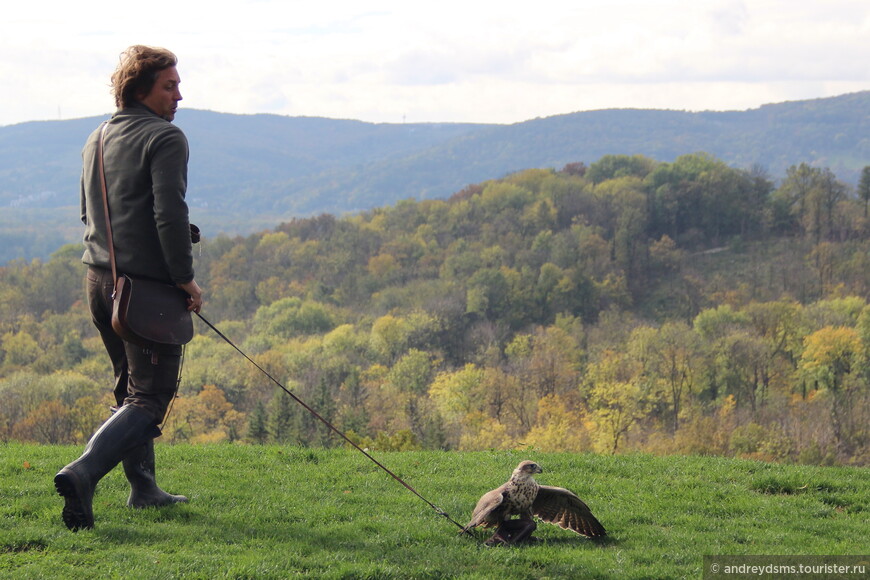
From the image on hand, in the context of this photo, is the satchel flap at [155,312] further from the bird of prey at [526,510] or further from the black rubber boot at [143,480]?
the bird of prey at [526,510]

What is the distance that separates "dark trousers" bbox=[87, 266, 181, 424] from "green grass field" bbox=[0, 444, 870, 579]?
37.0 inches

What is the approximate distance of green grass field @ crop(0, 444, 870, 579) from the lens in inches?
237

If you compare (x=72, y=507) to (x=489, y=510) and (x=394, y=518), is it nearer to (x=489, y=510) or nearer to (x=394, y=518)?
(x=394, y=518)

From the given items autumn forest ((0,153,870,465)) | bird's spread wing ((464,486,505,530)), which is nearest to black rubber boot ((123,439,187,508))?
bird's spread wing ((464,486,505,530))

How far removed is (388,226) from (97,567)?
12578 cm

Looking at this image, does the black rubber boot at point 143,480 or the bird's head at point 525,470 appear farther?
the black rubber boot at point 143,480

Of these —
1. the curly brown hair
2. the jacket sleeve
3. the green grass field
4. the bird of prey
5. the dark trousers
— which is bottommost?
the green grass field

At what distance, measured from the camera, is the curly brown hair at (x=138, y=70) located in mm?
6375

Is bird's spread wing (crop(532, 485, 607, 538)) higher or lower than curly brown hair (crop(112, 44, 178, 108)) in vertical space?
lower

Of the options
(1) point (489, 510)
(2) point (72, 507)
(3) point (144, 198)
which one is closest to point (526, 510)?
(1) point (489, 510)

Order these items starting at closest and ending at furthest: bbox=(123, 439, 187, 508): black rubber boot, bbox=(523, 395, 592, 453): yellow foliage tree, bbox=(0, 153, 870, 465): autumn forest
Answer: bbox=(123, 439, 187, 508): black rubber boot
bbox=(523, 395, 592, 453): yellow foliage tree
bbox=(0, 153, 870, 465): autumn forest

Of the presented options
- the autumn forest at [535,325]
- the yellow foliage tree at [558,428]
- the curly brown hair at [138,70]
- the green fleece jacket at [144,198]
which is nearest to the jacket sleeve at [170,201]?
the green fleece jacket at [144,198]

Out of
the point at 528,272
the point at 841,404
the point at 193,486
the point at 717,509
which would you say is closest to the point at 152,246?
the point at 193,486

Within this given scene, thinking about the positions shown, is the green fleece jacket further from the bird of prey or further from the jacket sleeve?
the bird of prey
